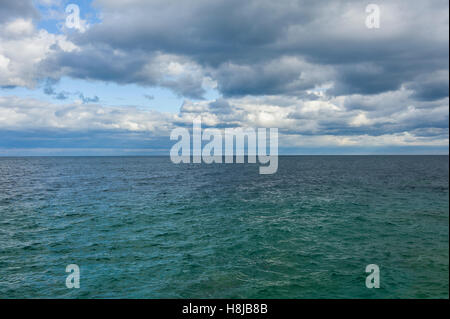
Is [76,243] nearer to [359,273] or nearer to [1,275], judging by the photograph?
[1,275]

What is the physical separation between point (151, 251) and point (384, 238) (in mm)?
24911

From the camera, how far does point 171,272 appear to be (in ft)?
69.5

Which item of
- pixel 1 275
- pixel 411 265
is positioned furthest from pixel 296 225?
pixel 1 275

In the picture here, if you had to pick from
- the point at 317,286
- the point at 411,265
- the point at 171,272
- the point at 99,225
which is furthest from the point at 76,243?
the point at 411,265

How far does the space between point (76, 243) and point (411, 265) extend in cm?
3170

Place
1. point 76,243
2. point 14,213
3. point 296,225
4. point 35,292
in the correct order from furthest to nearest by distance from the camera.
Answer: point 14,213 < point 296,225 < point 76,243 < point 35,292

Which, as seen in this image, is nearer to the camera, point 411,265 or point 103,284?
point 103,284

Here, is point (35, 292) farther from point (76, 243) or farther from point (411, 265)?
point (411, 265)

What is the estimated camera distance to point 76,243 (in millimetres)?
28141
